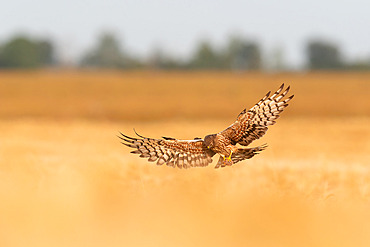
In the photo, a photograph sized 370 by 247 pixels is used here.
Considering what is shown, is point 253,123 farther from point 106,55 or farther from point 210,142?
point 106,55

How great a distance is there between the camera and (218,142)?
7.54 metres

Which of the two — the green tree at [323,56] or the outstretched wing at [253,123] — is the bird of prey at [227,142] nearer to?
the outstretched wing at [253,123]

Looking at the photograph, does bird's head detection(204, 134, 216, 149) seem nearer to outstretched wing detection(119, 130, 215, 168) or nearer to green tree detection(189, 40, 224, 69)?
outstretched wing detection(119, 130, 215, 168)

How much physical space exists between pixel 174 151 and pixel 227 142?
0.84 meters

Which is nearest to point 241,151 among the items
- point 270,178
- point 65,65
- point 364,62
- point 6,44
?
point 270,178

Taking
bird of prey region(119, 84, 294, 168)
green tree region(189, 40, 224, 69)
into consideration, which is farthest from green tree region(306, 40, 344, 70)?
bird of prey region(119, 84, 294, 168)

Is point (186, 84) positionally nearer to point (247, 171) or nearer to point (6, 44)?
point (247, 171)

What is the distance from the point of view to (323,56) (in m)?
115

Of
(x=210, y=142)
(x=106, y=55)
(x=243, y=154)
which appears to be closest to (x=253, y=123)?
(x=243, y=154)

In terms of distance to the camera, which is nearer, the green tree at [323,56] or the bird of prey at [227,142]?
the bird of prey at [227,142]

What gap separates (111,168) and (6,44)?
400 feet

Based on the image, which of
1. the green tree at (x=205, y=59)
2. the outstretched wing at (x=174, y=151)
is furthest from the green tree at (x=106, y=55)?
the outstretched wing at (x=174, y=151)

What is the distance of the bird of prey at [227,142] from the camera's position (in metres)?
7.63

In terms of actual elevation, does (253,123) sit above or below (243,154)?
above
